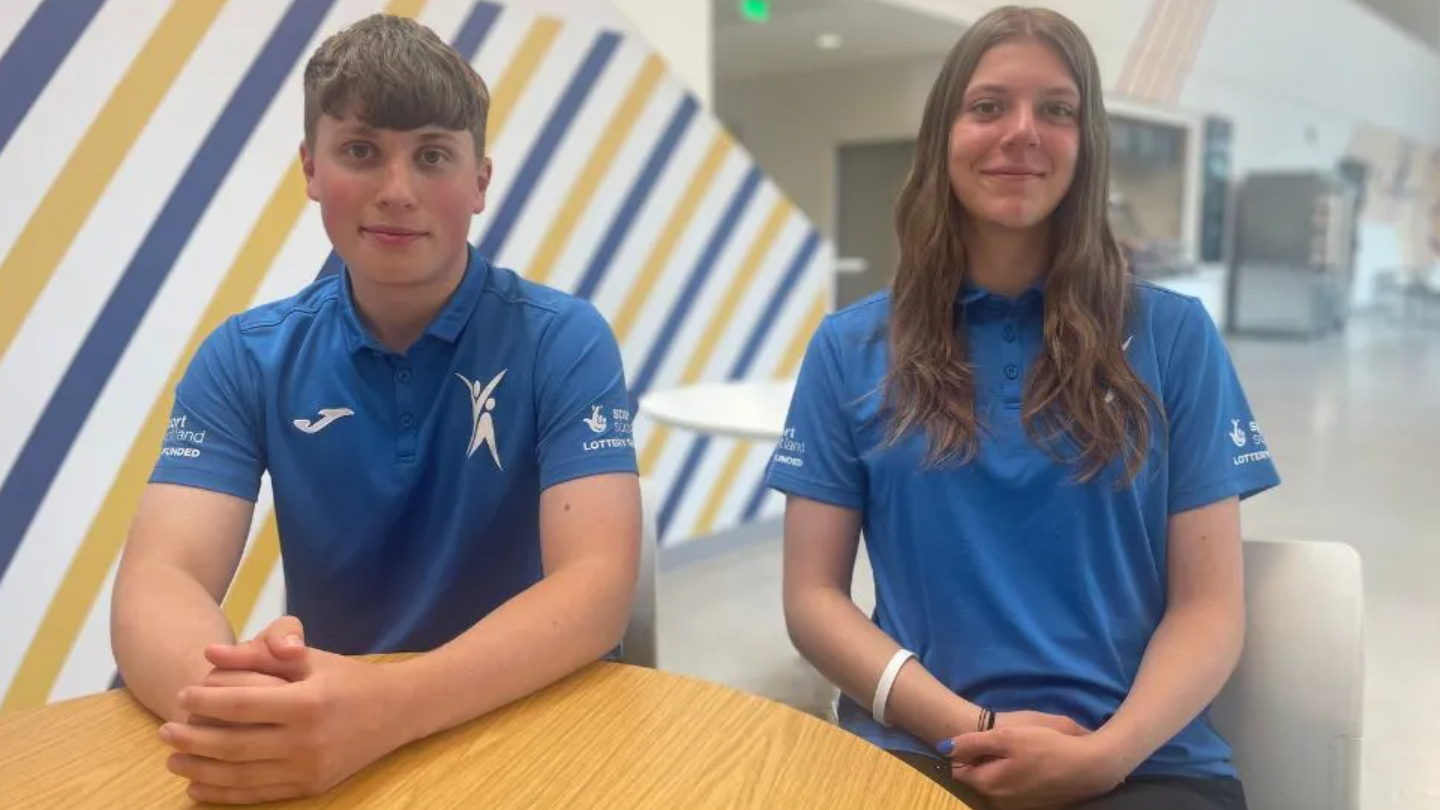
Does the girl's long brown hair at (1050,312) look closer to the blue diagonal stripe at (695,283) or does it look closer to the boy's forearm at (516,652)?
the boy's forearm at (516,652)

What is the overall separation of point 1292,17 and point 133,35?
12989mm

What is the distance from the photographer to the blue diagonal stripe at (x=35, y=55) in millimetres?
2279

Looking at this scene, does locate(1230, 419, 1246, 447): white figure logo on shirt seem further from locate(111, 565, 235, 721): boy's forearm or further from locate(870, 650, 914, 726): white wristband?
locate(111, 565, 235, 721): boy's forearm

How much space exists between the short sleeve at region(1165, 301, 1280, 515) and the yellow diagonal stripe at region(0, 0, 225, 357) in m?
2.34

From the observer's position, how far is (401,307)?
1.32m

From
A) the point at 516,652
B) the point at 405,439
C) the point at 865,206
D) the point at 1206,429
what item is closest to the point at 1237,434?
the point at 1206,429

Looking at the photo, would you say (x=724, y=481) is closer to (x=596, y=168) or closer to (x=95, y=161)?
(x=596, y=168)

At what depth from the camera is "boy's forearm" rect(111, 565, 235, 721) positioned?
3.24 ft

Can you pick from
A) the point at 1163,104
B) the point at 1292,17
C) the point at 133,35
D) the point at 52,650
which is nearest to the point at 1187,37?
the point at 1163,104

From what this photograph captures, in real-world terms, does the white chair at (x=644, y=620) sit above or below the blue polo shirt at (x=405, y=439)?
below

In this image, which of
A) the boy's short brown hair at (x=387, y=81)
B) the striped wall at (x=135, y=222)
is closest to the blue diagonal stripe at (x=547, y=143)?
the striped wall at (x=135, y=222)

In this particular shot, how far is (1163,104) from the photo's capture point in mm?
9656

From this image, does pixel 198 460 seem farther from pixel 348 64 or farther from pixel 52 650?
pixel 52 650

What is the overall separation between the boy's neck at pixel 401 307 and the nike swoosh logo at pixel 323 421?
0.10 metres
